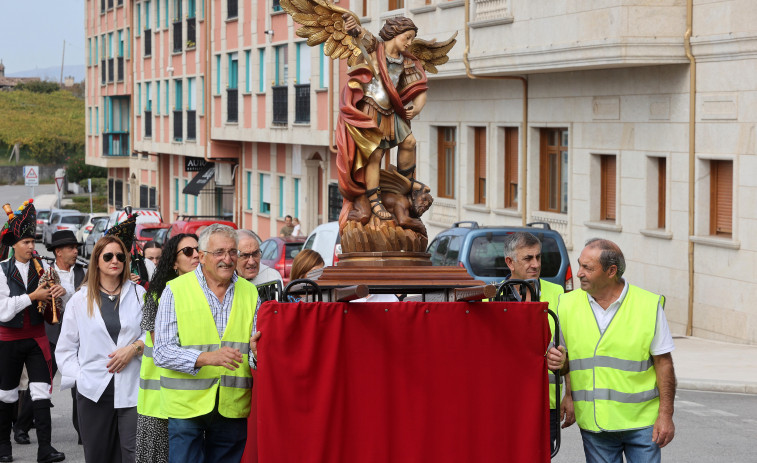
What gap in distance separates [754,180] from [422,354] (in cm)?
1446

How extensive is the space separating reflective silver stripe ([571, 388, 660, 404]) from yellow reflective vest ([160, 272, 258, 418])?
74.8 inches

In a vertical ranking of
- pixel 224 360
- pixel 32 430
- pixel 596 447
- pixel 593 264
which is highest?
pixel 593 264

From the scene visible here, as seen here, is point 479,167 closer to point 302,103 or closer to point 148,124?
point 302,103

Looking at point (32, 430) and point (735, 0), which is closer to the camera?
point (32, 430)

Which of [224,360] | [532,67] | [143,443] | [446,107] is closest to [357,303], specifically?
[224,360]

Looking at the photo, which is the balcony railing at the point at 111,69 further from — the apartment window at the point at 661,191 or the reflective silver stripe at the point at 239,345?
the reflective silver stripe at the point at 239,345

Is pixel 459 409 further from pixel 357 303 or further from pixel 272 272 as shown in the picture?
pixel 272 272

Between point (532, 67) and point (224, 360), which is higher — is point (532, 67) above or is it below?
above

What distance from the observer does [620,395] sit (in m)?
7.53

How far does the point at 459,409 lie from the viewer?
6.93 metres

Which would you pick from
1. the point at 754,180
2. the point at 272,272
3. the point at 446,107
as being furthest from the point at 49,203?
the point at 272,272

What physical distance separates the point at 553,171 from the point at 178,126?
93.3 ft

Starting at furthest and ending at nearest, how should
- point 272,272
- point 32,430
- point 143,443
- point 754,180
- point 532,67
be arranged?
1. point 532,67
2. point 754,180
3. point 32,430
4. point 272,272
5. point 143,443

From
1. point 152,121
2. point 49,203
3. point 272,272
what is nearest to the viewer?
point 272,272
